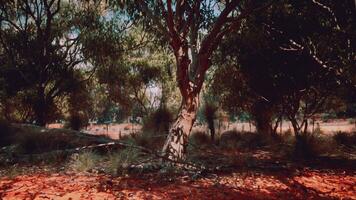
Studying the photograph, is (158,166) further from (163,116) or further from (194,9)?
(163,116)

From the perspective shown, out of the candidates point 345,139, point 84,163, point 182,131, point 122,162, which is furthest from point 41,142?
point 345,139

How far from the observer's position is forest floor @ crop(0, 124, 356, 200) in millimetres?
6328

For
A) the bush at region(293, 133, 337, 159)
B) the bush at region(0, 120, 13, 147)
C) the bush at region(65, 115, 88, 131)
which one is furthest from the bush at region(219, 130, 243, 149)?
the bush at region(0, 120, 13, 147)

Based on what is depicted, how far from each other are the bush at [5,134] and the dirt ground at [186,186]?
5130 millimetres

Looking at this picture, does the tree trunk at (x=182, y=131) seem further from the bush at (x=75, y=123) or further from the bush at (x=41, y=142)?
the bush at (x=75, y=123)

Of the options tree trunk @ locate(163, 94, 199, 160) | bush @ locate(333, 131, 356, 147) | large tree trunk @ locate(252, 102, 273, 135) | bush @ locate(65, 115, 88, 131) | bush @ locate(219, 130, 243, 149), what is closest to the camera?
tree trunk @ locate(163, 94, 199, 160)

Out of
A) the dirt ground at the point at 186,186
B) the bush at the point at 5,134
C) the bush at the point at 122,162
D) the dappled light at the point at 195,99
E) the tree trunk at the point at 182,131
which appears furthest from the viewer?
the bush at the point at 5,134

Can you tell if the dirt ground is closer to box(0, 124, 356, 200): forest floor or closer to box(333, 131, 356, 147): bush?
box(0, 124, 356, 200): forest floor

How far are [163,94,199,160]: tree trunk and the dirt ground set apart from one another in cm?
104

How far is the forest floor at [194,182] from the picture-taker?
633 cm

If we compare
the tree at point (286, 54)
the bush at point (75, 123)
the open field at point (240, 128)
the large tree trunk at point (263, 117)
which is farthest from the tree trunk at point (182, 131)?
the bush at point (75, 123)

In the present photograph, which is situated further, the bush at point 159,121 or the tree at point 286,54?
the bush at point 159,121

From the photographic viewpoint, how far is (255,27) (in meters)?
11.3

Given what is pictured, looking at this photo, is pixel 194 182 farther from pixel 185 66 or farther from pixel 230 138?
pixel 230 138
